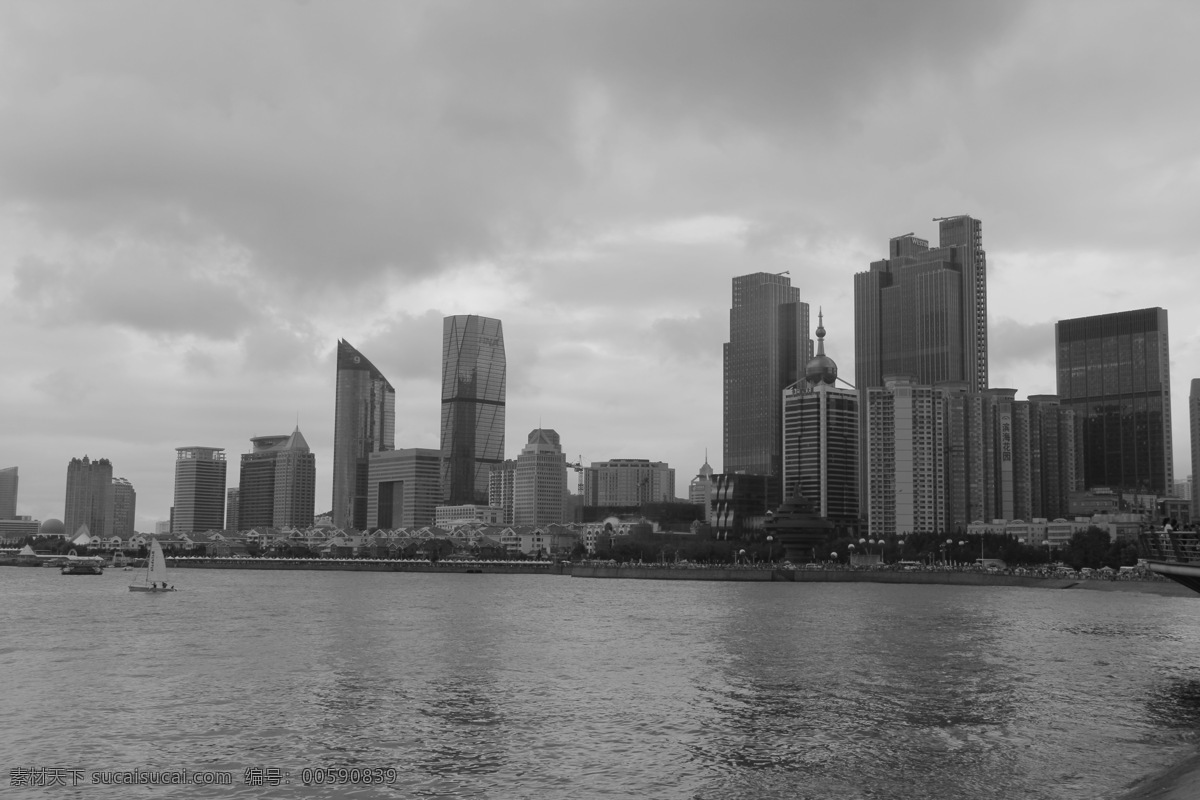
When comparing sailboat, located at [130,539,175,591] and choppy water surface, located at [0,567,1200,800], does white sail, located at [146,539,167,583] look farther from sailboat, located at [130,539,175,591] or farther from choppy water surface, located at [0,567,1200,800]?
choppy water surface, located at [0,567,1200,800]

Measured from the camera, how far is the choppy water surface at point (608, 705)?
37375mm

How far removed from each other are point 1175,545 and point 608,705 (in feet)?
121

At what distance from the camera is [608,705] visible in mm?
51031

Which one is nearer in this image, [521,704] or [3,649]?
[521,704]

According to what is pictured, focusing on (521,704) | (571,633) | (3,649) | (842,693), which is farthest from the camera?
(571,633)

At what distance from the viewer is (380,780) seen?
3619 cm

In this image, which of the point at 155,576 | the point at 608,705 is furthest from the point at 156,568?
the point at 608,705

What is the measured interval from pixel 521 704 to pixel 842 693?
14904 millimetres

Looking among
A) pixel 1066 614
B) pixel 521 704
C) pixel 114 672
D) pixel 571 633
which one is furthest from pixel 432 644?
pixel 1066 614

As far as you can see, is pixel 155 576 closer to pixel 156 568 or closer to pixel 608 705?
pixel 156 568

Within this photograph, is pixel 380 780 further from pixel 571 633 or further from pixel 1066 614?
pixel 1066 614

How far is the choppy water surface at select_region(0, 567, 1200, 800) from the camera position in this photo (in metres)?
37.4

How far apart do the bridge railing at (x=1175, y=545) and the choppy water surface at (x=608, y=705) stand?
619 centimetres

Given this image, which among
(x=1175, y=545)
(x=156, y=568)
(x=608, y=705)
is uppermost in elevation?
(x=1175, y=545)
